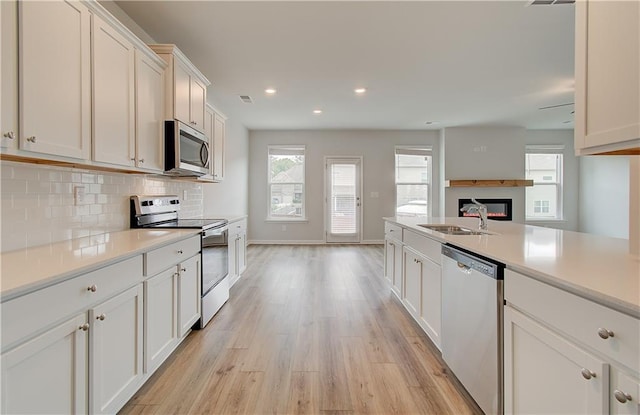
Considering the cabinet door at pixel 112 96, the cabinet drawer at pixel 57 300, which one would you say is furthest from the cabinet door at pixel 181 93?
the cabinet drawer at pixel 57 300

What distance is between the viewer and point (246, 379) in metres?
1.92

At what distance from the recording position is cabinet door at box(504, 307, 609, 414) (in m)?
0.94

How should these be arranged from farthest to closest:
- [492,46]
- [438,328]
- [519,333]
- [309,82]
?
[309,82] → [492,46] → [438,328] → [519,333]

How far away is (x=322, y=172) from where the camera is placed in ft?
23.6

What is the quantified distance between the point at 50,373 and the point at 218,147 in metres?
3.18

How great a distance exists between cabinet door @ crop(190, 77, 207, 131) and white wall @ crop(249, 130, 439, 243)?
401 centimetres

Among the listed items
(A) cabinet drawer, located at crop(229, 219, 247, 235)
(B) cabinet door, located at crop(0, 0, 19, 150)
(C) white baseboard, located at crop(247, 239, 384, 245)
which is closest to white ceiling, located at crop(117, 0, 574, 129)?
(B) cabinet door, located at crop(0, 0, 19, 150)

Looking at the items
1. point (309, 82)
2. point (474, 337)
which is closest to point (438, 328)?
point (474, 337)

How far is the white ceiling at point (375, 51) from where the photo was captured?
253cm

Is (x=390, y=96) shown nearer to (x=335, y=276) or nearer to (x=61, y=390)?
(x=335, y=276)

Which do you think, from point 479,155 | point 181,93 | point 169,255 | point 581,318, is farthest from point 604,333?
point 479,155

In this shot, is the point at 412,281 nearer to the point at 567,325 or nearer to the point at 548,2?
the point at 567,325

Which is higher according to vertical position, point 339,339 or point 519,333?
point 519,333

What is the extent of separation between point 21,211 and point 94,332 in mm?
833
